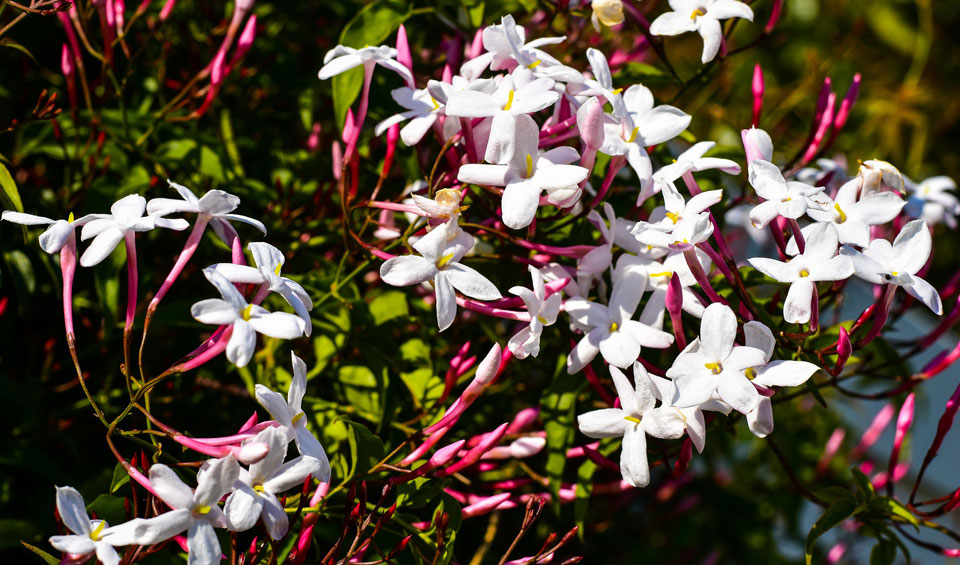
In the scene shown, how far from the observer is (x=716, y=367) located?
66 cm

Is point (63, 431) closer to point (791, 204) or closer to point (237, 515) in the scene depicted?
point (237, 515)

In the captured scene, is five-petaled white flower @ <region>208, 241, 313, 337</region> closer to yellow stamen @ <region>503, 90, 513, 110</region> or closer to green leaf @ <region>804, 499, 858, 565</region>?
yellow stamen @ <region>503, 90, 513, 110</region>

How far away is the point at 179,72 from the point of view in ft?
3.81

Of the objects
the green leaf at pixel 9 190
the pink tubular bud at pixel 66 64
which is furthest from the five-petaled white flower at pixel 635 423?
the pink tubular bud at pixel 66 64

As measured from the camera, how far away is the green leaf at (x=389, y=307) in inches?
33.7

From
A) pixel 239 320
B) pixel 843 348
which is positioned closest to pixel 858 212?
pixel 843 348

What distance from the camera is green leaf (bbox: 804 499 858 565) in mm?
738

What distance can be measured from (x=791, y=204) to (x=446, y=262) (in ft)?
0.98

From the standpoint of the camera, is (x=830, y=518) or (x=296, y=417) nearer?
(x=296, y=417)

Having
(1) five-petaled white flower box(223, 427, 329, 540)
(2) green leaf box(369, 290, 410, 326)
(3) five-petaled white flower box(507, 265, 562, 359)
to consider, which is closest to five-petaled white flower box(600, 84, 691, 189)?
(3) five-petaled white flower box(507, 265, 562, 359)

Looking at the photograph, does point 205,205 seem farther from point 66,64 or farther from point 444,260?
point 66,64

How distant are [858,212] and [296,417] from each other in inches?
20.7

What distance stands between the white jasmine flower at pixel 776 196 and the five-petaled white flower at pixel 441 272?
240mm

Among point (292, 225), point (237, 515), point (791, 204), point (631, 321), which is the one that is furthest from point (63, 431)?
point (791, 204)
